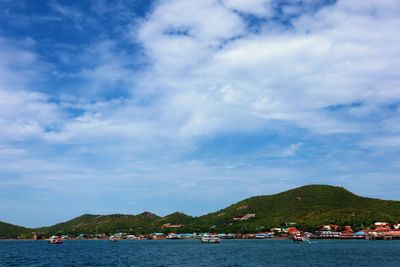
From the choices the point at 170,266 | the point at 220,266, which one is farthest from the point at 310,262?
the point at 170,266

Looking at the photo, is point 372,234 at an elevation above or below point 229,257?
above

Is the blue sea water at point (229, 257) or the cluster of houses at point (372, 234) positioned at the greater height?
the cluster of houses at point (372, 234)

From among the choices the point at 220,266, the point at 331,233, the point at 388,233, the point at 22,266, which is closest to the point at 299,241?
the point at 331,233

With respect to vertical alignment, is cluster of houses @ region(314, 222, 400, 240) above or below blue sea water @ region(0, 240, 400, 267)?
above

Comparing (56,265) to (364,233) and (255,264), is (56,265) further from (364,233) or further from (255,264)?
(364,233)

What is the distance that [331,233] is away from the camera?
196000mm

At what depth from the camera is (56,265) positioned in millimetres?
82562

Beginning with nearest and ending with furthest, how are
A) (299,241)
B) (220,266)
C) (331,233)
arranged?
(220,266) < (299,241) < (331,233)

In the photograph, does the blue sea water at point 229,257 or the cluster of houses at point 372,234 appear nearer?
the blue sea water at point 229,257

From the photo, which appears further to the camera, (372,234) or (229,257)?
(372,234)

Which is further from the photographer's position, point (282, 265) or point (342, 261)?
point (342, 261)

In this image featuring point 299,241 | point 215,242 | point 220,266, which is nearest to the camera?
point 220,266

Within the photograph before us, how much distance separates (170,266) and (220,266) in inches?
357

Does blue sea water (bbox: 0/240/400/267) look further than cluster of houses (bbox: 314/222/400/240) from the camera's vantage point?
No
